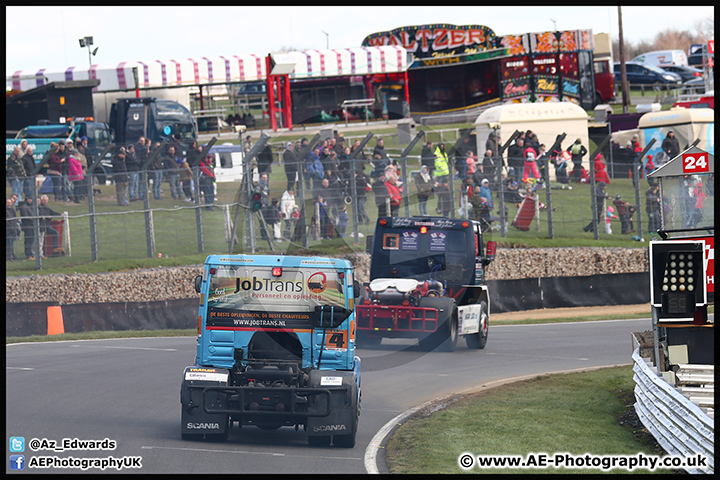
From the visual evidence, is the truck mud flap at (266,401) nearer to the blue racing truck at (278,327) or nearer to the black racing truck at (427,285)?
the blue racing truck at (278,327)

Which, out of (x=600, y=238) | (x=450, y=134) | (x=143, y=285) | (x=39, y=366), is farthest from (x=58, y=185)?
(x=450, y=134)

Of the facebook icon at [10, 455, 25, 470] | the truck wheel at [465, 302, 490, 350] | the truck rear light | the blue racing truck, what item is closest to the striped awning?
the truck rear light

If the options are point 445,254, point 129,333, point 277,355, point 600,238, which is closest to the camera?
point 277,355

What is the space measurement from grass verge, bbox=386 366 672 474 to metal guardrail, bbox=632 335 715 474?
0.26 metres

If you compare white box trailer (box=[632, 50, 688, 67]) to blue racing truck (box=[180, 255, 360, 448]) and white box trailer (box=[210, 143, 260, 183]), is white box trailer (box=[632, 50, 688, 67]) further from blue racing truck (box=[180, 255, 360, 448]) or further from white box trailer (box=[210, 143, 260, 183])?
blue racing truck (box=[180, 255, 360, 448])

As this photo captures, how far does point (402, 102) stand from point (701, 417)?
39545 mm

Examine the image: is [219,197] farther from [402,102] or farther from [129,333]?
[402,102]

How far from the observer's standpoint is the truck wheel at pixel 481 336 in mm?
18156

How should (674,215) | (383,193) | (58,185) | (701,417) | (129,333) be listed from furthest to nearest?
(383,193) → (58,185) → (129,333) → (674,215) → (701,417)

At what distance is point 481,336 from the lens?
18297 millimetres

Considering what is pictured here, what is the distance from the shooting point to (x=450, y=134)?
→ 4078cm

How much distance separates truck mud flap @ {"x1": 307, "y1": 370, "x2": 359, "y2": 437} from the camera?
10125mm

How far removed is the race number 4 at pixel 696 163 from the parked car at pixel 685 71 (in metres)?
54.6

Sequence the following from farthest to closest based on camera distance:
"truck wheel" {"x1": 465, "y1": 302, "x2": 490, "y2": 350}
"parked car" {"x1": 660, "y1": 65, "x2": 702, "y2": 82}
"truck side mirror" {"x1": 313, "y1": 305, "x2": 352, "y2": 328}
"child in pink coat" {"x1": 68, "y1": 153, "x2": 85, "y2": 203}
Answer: "parked car" {"x1": 660, "y1": 65, "x2": 702, "y2": 82} < "child in pink coat" {"x1": 68, "y1": 153, "x2": 85, "y2": 203} < "truck wheel" {"x1": 465, "y1": 302, "x2": 490, "y2": 350} < "truck side mirror" {"x1": 313, "y1": 305, "x2": 352, "y2": 328}
